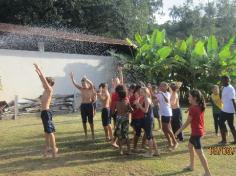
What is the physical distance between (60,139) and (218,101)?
431 cm

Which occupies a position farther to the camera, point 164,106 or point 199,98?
point 164,106

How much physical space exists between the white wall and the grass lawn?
5.94m

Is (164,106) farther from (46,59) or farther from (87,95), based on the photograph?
(46,59)

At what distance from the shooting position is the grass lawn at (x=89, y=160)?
7.58 meters

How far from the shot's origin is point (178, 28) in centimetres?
5828

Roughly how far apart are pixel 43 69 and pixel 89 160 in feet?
35.0

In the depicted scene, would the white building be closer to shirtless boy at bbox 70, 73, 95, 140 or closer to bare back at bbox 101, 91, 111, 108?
shirtless boy at bbox 70, 73, 95, 140

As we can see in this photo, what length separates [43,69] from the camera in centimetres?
1844

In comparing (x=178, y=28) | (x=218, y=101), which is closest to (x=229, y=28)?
(x=178, y=28)

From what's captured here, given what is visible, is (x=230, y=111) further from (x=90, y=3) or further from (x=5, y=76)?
(x=90, y=3)

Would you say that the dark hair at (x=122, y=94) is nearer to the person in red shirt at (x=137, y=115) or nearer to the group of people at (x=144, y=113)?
the group of people at (x=144, y=113)
